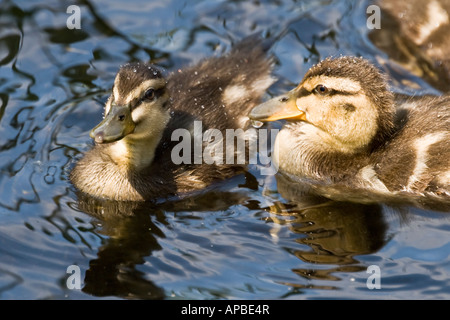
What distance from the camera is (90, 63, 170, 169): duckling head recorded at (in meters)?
4.16

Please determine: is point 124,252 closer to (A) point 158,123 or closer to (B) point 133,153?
(B) point 133,153

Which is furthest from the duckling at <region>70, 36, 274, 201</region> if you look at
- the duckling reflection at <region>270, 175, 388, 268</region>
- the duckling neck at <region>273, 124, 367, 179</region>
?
the duckling reflection at <region>270, 175, 388, 268</region>

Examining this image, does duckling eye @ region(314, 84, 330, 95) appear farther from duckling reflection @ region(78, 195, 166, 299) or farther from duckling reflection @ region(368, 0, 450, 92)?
duckling reflection @ region(368, 0, 450, 92)

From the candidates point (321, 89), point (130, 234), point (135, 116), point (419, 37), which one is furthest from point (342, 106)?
point (419, 37)

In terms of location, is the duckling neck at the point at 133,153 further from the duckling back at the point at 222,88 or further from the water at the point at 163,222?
the duckling back at the point at 222,88

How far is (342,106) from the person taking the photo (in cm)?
451

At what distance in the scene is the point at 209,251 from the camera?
414cm

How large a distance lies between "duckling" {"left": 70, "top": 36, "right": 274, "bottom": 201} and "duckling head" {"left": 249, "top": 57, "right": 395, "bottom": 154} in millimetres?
349

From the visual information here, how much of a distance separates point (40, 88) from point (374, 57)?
2.33 m

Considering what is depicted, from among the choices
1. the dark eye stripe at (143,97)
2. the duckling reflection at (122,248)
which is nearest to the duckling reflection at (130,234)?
the duckling reflection at (122,248)

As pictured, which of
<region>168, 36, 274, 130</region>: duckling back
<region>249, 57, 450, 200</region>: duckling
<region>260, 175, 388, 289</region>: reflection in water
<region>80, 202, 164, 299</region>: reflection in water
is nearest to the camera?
<region>80, 202, 164, 299</region>: reflection in water

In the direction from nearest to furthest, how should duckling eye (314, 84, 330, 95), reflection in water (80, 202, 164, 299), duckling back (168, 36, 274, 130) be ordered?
reflection in water (80, 202, 164, 299), duckling eye (314, 84, 330, 95), duckling back (168, 36, 274, 130)
